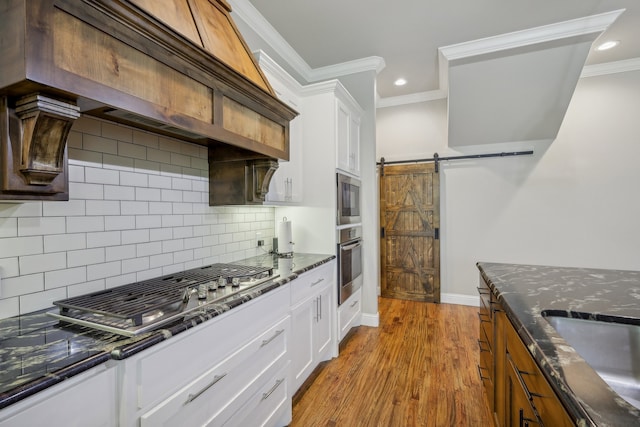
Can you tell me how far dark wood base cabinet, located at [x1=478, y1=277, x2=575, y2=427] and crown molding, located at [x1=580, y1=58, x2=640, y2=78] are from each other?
130 inches

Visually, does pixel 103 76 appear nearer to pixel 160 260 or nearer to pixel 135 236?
pixel 135 236

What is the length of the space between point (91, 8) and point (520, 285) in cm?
217

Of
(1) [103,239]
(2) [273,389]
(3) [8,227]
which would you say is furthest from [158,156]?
(2) [273,389]

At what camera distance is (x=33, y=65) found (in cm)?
82

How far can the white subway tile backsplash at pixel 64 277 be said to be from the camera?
124 centimetres

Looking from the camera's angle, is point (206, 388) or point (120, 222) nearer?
point (206, 388)

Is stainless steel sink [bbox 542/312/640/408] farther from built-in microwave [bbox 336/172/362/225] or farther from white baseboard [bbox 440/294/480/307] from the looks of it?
white baseboard [bbox 440/294/480/307]

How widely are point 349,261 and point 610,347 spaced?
76.9 inches

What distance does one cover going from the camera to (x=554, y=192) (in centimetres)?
368

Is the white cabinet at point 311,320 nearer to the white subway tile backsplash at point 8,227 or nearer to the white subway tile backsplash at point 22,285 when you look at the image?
the white subway tile backsplash at point 22,285

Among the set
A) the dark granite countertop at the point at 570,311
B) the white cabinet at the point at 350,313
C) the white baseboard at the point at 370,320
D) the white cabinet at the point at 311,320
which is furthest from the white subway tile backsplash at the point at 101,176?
the white baseboard at the point at 370,320

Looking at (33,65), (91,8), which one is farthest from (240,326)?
(91,8)

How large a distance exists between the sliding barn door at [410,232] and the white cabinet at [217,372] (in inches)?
114

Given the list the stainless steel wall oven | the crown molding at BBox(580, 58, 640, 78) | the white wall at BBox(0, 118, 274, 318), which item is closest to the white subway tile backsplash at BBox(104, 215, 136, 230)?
the white wall at BBox(0, 118, 274, 318)
